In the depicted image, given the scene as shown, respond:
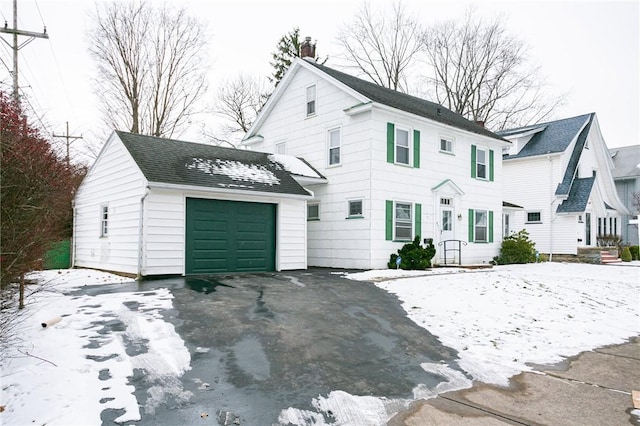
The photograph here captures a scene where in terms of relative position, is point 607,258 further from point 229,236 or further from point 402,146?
point 229,236

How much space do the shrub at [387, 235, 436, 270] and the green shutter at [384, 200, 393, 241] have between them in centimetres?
65

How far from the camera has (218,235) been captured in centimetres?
1262

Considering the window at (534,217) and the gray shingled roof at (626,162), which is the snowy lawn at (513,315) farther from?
the gray shingled roof at (626,162)

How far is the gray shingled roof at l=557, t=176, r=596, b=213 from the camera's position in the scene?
2203 cm

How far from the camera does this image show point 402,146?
51.2ft

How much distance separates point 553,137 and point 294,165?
17.0 meters

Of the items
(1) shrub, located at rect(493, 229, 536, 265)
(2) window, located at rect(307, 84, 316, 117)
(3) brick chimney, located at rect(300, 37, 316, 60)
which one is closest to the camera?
(2) window, located at rect(307, 84, 316, 117)

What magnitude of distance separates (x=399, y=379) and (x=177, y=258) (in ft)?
27.8

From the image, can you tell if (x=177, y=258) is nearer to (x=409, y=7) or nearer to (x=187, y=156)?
(x=187, y=156)

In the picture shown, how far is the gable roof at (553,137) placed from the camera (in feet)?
77.3

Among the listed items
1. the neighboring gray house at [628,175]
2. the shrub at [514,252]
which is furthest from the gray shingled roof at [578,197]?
the neighboring gray house at [628,175]

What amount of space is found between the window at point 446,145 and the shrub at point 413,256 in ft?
15.4

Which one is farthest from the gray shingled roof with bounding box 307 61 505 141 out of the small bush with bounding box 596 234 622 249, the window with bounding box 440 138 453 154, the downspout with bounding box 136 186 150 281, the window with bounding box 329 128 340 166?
the small bush with bounding box 596 234 622 249

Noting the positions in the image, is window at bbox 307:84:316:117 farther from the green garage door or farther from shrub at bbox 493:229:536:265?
shrub at bbox 493:229:536:265
